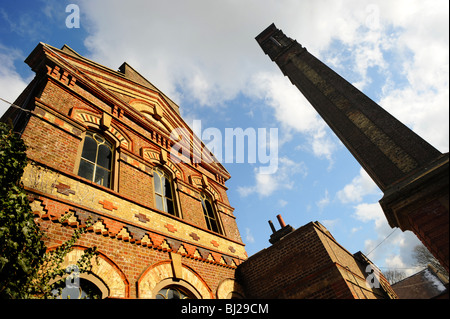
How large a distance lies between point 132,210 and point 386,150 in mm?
7803

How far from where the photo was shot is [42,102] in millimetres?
5840

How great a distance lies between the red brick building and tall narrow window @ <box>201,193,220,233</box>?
0.17 feet

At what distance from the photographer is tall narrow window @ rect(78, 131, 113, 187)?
620cm

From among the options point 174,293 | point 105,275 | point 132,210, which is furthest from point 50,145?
point 174,293

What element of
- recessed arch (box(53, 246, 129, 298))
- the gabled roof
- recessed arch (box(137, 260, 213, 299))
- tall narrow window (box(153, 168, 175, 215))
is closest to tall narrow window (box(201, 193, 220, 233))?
tall narrow window (box(153, 168, 175, 215))

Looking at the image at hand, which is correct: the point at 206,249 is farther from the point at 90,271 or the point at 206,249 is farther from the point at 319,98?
the point at 319,98

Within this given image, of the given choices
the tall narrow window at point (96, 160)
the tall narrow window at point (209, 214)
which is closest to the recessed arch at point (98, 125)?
the tall narrow window at point (96, 160)

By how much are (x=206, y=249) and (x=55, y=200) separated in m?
4.34

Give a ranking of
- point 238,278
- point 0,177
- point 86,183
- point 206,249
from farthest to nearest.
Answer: point 238,278 < point 206,249 < point 86,183 < point 0,177

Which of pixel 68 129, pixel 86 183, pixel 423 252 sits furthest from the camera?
pixel 423 252

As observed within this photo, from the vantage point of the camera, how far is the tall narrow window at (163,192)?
7.68 meters

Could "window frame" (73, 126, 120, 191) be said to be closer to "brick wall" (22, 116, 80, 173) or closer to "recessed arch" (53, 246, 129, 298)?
"brick wall" (22, 116, 80, 173)

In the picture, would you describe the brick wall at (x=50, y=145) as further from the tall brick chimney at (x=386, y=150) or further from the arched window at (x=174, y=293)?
the tall brick chimney at (x=386, y=150)

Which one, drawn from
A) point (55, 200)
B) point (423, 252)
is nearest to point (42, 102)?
point (55, 200)
